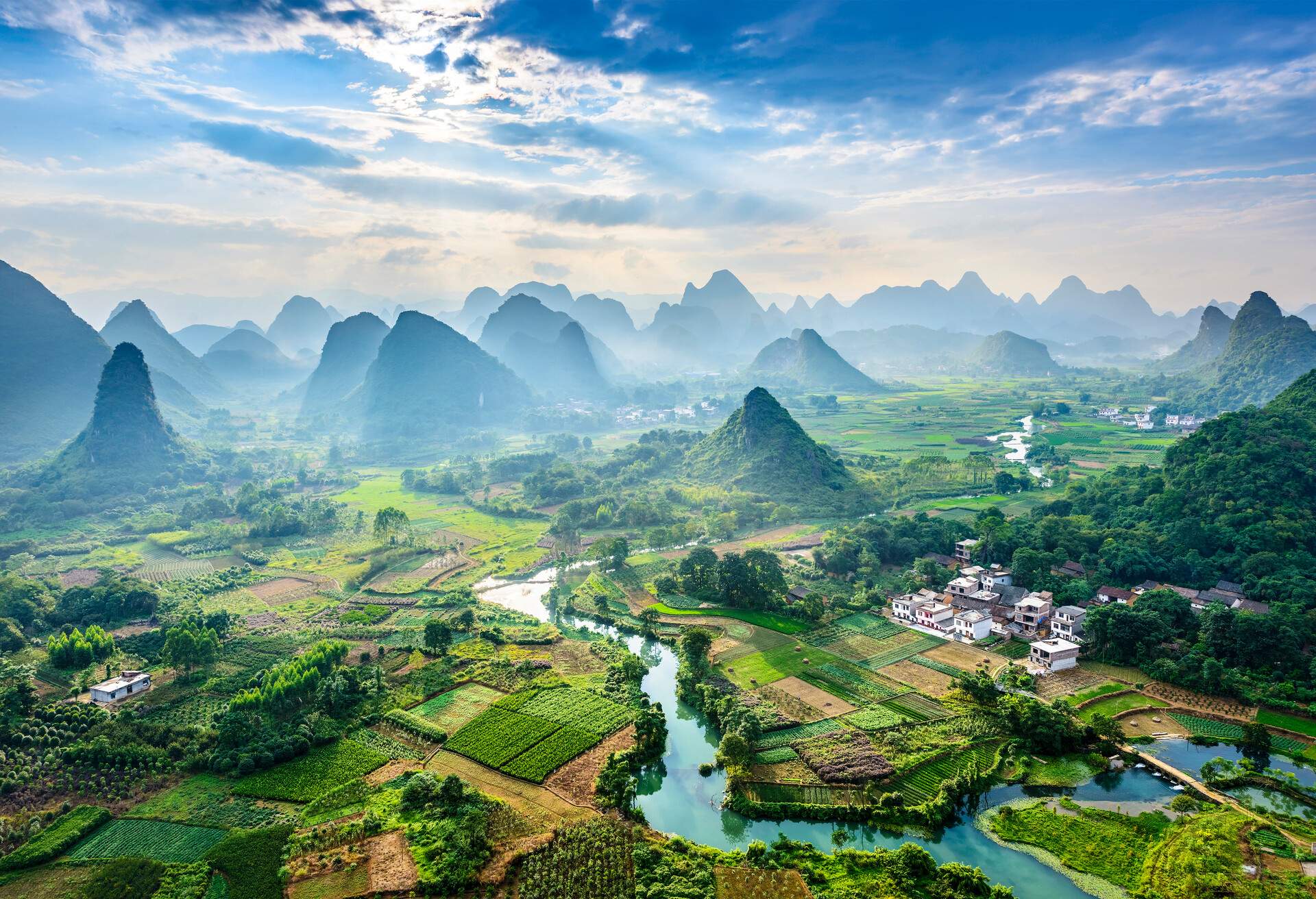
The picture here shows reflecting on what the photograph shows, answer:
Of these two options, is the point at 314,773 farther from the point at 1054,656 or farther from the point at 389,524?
the point at 389,524

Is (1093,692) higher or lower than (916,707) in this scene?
higher

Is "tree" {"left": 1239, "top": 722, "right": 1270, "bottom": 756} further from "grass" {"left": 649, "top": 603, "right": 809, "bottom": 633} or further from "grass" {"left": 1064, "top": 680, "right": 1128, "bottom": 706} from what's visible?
"grass" {"left": 649, "top": 603, "right": 809, "bottom": 633}

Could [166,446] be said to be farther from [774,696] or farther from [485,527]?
[774,696]

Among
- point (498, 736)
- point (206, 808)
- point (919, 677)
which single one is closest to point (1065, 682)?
point (919, 677)

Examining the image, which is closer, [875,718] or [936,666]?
[875,718]

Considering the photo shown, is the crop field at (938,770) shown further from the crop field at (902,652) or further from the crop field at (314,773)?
the crop field at (314,773)

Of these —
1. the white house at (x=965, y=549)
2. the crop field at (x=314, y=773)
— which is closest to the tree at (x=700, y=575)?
the white house at (x=965, y=549)

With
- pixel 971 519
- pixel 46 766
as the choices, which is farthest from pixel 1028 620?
pixel 46 766
